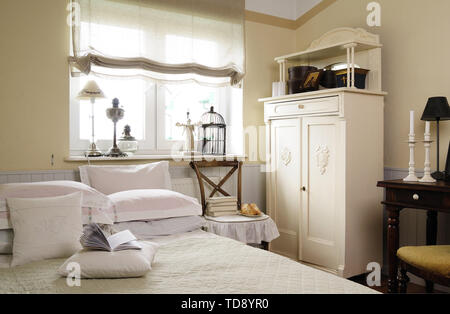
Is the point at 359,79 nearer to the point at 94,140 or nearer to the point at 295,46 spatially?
the point at 295,46

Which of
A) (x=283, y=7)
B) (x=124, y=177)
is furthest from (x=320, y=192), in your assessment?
(x=283, y=7)

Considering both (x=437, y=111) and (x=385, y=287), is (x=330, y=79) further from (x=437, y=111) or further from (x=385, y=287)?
(x=385, y=287)

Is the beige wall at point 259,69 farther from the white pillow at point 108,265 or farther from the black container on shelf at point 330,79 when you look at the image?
the white pillow at point 108,265

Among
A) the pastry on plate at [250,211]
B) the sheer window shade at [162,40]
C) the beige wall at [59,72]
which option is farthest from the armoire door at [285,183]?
the beige wall at [59,72]

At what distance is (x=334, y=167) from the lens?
3.17 m

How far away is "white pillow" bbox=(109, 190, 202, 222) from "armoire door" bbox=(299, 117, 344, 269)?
3.60 feet

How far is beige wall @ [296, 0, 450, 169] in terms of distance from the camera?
9.91 feet

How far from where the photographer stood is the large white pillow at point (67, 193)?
2172 millimetres

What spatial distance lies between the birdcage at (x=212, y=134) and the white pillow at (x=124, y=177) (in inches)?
25.1

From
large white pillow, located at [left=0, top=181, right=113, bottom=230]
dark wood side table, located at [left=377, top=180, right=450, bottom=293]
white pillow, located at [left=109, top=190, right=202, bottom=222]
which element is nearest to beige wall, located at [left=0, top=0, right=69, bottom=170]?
large white pillow, located at [left=0, top=181, right=113, bottom=230]

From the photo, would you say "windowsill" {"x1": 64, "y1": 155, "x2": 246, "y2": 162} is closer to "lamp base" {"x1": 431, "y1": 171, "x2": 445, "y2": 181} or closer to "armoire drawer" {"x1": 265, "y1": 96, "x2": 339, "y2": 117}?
"armoire drawer" {"x1": 265, "y1": 96, "x2": 339, "y2": 117}

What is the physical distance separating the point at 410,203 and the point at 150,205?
1.70 meters

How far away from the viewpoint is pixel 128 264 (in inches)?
64.9
